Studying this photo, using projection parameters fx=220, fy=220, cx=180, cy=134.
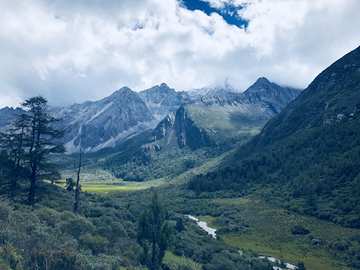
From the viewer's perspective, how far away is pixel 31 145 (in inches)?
1149

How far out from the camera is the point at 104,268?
707 inches

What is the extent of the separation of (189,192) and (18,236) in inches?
3827

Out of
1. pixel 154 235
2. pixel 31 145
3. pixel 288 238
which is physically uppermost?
pixel 31 145

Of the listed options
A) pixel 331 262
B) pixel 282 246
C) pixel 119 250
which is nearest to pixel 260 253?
pixel 282 246

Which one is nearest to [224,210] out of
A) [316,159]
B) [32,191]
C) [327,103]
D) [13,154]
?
[316,159]

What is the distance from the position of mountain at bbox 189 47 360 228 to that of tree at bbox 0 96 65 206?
209 feet

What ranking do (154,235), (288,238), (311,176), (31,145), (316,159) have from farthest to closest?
(316,159) < (311,176) < (288,238) < (31,145) < (154,235)

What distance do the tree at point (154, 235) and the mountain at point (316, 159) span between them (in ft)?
161

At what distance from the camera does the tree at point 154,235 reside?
2494 centimetres

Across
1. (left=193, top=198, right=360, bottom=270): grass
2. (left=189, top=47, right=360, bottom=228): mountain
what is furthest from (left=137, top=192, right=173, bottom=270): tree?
(left=189, top=47, right=360, bottom=228): mountain

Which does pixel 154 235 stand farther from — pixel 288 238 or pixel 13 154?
pixel 288 238

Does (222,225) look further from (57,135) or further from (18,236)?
(18,236)

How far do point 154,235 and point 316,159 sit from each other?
82680mm

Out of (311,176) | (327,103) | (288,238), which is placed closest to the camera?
(288,238)
